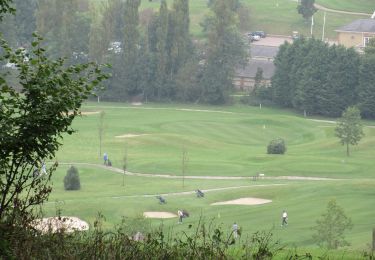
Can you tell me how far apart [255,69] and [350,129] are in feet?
147

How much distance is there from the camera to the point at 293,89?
341 ft

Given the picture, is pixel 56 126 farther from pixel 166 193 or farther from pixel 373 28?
pixel 373 28

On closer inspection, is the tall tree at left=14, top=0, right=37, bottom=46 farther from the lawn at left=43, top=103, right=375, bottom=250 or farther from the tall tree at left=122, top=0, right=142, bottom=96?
the lawn at left=43, top=103, right=375, bottom=250

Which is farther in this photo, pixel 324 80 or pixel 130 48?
pixel 130 48

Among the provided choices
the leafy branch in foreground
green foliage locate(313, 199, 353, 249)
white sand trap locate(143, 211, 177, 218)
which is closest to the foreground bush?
the leafy branch in foreground

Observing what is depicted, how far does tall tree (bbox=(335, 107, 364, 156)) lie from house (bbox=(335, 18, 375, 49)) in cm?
5298

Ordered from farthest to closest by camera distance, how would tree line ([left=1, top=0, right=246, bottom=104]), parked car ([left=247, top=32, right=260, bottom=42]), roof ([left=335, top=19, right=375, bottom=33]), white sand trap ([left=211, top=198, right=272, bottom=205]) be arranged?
parked car ([left=247, top=32, right=260, bottom=42]) → roof ([left=335, top=19, right=375, bottom=33]) → tree line ([left=1, top=0, right=246, bottom=104]) → white sand trap ([left=211, top=198, right=272, bottom=205])

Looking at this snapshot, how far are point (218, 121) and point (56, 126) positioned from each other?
271ft

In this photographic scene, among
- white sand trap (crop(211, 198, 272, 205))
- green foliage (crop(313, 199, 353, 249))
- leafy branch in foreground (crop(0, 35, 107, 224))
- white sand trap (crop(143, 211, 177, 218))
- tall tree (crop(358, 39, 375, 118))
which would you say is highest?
leafy branch in foreground (crop(0, 35, 107, 224))

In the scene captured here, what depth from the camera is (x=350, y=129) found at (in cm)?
7725

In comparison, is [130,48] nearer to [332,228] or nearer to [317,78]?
[317,78]

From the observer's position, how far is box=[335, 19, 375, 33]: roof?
433ft

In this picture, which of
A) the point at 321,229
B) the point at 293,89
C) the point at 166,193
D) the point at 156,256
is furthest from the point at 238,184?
the point at 156,256

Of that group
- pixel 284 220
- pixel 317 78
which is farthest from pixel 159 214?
pixel 317 78
